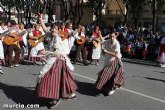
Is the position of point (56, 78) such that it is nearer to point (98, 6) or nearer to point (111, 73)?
point (111, 73)

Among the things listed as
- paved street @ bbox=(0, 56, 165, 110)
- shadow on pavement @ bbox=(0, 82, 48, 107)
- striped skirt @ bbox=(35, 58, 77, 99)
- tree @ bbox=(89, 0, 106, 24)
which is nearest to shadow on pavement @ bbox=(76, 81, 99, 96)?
paved street @ bbox=(0, 56, 165, 110)

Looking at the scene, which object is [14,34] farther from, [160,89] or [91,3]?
[91,3]

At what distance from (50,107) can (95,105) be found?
1.07 m

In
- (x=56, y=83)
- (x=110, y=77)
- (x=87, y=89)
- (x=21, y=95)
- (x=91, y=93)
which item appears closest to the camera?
(x=56, y=83)

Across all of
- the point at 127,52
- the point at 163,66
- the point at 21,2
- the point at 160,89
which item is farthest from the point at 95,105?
the point at 21,2

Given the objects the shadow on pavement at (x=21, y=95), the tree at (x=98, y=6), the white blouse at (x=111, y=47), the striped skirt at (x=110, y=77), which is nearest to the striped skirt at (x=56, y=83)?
the shadow on pavement at (x=21, y=95)

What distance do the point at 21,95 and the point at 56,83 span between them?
1439mm

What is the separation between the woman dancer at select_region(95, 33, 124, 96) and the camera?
34.1 feet

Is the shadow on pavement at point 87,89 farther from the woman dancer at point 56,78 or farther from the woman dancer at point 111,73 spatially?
the woman dancer at point 56,78

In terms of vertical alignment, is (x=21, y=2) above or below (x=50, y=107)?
above

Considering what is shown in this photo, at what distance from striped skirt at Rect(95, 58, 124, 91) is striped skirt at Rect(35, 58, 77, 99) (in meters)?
1.39

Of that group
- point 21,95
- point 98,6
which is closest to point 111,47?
point 21,95

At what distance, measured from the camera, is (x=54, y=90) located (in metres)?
8.70

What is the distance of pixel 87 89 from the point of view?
11133 millimetres
